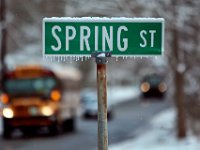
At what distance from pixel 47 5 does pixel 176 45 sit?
199 inches

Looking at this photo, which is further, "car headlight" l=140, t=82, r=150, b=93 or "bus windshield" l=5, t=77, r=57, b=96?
"car headlight" l=140, t=82, r=150, b=93

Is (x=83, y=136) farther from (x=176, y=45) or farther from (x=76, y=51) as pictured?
(x=76, y=51)

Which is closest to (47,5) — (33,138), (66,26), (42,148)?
(42,148)

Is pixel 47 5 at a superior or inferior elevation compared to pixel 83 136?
superior

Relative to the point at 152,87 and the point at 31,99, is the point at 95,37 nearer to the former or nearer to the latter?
the point at 31,99

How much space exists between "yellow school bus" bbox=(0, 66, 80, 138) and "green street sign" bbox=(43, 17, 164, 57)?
22.7 metres

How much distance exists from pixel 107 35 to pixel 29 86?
2329cm

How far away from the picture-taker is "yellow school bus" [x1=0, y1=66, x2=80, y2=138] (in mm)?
28797

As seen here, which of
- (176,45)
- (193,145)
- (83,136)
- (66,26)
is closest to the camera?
(66,26)

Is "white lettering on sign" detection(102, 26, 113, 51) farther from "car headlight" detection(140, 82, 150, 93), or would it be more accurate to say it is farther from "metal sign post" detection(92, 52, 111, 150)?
"car headlight" detection(140, 82, 150, 93)

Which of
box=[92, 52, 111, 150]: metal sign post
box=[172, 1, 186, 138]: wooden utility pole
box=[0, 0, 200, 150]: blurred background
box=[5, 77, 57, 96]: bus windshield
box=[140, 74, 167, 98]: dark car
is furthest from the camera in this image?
box=[140, 74, 167, 98]: dark car

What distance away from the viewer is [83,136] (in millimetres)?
30672

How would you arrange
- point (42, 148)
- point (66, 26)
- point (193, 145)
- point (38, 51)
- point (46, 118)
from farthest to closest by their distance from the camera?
point (38, 51) < point (46, 118) < point (42, 148) < point (193, 145) < point (66, 26)

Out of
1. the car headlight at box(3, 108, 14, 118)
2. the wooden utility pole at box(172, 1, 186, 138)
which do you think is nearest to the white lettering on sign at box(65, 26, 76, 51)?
the wooden utility pole at box(172, 1, 186, 138)
